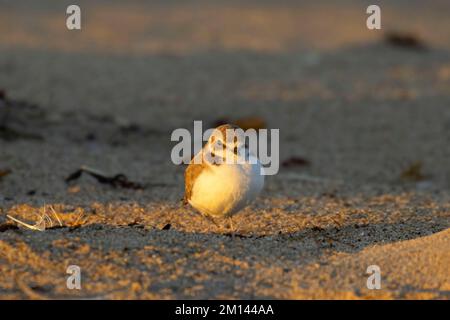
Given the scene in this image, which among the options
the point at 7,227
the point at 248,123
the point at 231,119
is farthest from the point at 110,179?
the point at 231,119

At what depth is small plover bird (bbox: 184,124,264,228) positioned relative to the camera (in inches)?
185

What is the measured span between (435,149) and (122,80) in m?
4.24

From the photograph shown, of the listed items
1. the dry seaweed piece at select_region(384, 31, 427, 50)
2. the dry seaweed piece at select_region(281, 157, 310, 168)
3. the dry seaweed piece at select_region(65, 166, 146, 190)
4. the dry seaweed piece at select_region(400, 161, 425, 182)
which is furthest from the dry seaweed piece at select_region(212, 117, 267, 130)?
the dry seaweed piece at select_region(384, 31, 427, 50)

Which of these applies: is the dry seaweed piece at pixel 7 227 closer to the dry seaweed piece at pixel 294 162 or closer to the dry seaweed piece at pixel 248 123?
the dry seaweed piece at pixel 294 162

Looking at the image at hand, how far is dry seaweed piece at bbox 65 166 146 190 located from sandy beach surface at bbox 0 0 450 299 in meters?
0.05

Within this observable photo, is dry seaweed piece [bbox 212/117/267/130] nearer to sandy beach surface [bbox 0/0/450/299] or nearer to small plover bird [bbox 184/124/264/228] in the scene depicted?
sandy beach surface [bbox 0/0/450/299]

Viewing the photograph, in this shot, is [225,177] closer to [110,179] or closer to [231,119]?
[110,179]

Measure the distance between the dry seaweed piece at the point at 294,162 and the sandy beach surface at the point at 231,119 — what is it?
3 cm

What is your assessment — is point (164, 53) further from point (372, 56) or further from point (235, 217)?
point (235, 217)

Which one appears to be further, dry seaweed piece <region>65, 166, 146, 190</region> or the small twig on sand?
dry seaweed piece <region>65, 166, 146, 190</region>

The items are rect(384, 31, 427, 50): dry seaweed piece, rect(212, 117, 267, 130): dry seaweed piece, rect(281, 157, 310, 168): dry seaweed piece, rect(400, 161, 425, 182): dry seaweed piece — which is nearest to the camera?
rect(400, 161, 425, 182): dry seaweed piece

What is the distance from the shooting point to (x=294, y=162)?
8312mm

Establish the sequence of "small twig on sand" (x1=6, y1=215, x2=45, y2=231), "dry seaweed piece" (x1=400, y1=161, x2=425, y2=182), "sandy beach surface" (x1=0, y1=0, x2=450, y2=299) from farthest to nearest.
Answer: "dry seaweed piece" (x1=400, y1=161, x2=425, y2=182) → "small twig on sand" (x1=6, y1=215, x2=45, y2=231) → "sandy beach surface" (x1=0, y1=0, x2=450, y2=299)

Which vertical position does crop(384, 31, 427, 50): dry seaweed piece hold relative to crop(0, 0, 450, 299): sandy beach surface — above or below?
above
